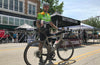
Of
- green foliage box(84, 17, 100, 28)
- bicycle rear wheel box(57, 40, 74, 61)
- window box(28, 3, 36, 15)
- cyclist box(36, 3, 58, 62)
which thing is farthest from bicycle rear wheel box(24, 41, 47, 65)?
green foliage box(84, 17, 100, 28)

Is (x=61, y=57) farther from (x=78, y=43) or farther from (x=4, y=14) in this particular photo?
(x=4, y=14)

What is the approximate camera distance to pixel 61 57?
4.42 metres

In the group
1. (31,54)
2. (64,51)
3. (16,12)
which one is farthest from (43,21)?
(16,12)

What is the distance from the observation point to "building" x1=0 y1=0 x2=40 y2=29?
18.2 meters

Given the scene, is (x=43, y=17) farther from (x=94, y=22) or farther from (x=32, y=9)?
(x=94, y=22)

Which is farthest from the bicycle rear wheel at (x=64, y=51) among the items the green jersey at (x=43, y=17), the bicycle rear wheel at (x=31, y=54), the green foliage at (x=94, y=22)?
the green foliage at (x=94, y=22)

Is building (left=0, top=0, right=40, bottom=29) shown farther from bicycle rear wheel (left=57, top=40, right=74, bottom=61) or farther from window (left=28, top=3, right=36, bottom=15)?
bicycle rear wheel (left=57, top=40, right=74, bottom=61)

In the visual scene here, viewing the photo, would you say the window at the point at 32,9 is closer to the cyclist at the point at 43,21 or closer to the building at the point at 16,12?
the building at the point at 16,12

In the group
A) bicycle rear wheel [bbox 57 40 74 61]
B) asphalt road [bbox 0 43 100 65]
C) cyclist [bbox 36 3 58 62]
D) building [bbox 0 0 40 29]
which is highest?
building [bbox 0 0 40 29]

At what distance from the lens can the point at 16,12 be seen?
67.5ft

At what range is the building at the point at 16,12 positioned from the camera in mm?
18234

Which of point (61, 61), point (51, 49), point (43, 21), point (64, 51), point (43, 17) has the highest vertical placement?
point (43, 17)

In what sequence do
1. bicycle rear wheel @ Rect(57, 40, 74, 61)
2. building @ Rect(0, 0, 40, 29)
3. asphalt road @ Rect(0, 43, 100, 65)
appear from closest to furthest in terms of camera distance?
asphalt road @ Rect(0, 43, 100, 65), bicycle rear wheel @ Rect(57, 40, 74, 61), building @ Rect(0, 0, 40, 29)

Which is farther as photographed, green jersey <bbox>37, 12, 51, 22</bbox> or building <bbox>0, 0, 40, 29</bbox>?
building <bbox>0, 0, 40, 29</bbox>
